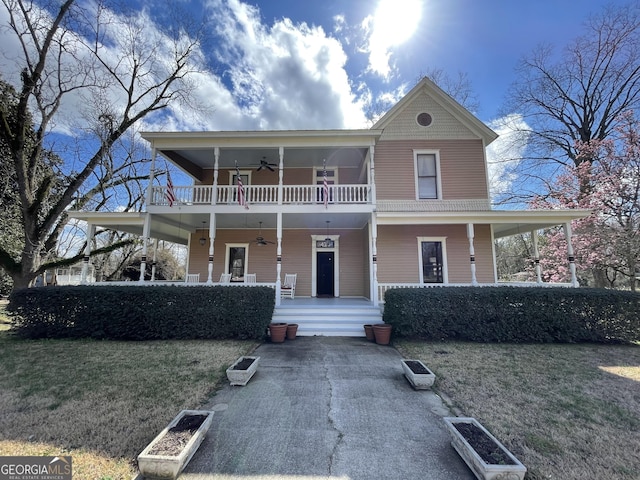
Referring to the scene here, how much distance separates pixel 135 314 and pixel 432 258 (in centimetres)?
1044

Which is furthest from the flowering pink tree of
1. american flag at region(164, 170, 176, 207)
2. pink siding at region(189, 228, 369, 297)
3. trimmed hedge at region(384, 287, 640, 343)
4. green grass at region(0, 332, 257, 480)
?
american flag at region(164, 170, 176, 207)

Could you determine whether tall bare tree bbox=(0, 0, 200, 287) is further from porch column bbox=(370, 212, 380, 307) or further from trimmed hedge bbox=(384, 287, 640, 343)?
trimmed hedge bbox=(384, 287, 640, 343)

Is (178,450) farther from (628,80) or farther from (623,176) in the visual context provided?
(628,80)

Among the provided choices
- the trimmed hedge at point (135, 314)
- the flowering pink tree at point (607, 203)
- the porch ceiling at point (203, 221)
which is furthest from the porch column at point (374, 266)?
the flowering pink tree at point (607, 203)

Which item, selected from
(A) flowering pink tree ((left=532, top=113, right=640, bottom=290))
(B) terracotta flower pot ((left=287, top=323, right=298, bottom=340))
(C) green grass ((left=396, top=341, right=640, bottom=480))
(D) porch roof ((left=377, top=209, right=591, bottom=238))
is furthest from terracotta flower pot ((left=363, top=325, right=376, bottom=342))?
(A) flowering pink tree ((left=532, top=113, right=640, bottom=290))

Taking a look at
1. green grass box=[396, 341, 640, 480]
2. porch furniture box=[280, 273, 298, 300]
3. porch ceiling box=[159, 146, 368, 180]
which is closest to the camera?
green grass box=[396, 341, 640, 480]

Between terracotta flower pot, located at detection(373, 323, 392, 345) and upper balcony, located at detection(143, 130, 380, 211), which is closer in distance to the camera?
terracotta flower pot, located at detection(373, 323, 392, 345)

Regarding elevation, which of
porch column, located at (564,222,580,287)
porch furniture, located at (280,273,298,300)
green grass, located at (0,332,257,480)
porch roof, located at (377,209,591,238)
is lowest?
green grass, located at (0,332,257,480)

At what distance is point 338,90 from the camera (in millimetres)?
14164

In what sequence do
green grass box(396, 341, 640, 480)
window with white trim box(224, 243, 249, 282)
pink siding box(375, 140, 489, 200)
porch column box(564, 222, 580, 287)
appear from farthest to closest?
window with white trim box(224, 243, 249, 282), pink siding box(375, 140, 489, 200), porch column box(564, 222, 580, 287), green grass box(396, 341, 640, 480)

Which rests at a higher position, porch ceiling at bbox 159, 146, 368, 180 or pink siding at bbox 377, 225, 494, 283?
porch ceiling at bbox 159, 146, 368, 180

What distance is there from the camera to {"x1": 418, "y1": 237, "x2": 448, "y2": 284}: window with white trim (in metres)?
11.0

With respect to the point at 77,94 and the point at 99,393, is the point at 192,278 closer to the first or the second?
the point at 99,393

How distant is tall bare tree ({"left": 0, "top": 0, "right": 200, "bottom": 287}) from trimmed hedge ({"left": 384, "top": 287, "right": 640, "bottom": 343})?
1329cm
